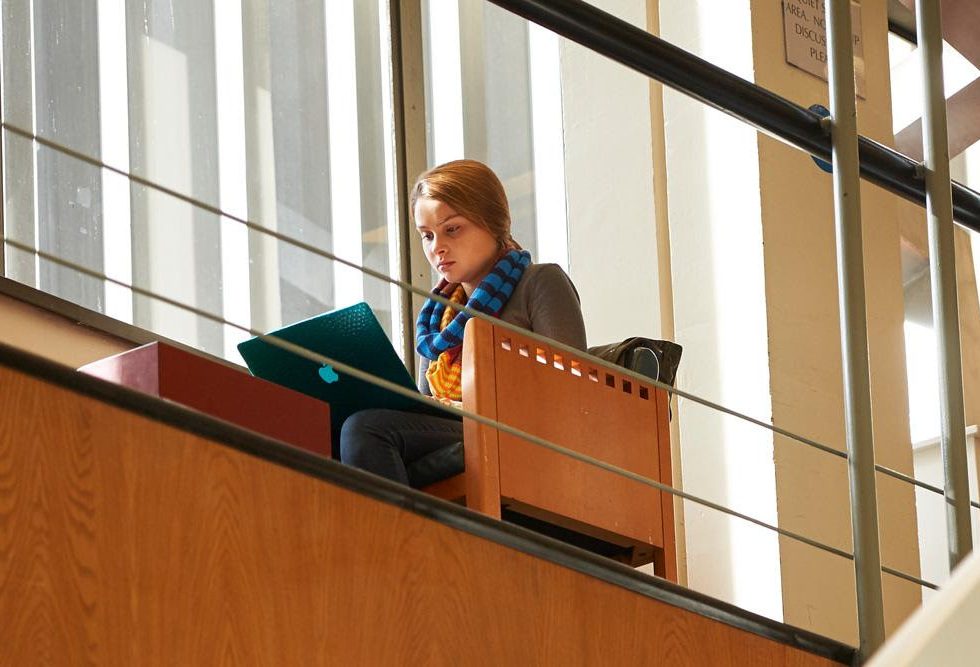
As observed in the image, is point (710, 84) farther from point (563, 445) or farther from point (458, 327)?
point (458, 327)

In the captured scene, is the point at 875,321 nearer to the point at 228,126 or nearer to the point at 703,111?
the point at 703,111

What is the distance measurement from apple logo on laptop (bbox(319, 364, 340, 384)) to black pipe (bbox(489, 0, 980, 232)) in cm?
62

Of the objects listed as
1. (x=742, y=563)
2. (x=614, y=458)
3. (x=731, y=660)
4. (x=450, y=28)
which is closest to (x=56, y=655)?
(x=731, y=660)

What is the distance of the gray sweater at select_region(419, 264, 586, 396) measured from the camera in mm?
2465

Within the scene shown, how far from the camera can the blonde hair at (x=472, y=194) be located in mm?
2641

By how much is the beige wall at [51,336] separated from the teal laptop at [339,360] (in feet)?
2.38

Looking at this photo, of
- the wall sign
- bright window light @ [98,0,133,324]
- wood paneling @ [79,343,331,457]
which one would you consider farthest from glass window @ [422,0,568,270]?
wood paneling @ [79,343,331,457]

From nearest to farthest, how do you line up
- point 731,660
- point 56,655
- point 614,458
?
1. point 56,655
2. point 731,660
3. point 614,458

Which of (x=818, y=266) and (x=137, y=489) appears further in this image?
(x=818, y=266)

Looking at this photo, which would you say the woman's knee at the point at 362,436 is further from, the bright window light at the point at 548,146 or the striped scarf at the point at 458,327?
the bright window light at the point at 548,146

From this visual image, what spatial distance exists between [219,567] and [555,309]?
1208 millimetres

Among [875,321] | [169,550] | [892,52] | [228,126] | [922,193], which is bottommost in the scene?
[169,550]

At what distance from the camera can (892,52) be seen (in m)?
4.96

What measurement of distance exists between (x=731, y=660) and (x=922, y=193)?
622 mm
